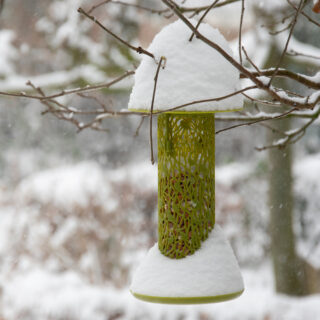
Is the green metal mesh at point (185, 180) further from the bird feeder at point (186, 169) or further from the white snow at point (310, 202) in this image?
the white snow at point (310, 202)

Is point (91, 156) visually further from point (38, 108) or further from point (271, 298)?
point (271, 298)

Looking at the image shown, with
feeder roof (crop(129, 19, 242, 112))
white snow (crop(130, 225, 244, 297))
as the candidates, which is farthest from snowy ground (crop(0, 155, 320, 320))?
feeder roof (crop(129, 19, 242, 112))

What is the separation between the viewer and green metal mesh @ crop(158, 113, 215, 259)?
72.6 inches

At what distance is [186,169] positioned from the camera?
185 centimetres

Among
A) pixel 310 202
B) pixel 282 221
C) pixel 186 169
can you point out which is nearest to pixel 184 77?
pixel 186 169

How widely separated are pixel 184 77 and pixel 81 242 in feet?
14.7

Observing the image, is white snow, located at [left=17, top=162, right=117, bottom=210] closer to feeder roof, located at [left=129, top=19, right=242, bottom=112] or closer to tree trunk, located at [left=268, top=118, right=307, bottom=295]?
tree trunk, located at [left=268, top=118, right=307, bottom=295]

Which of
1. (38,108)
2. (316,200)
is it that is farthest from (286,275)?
(38,108)

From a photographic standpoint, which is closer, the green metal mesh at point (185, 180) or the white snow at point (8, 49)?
the green metal mesh at point (185, 180)

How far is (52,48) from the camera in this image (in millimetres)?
6766

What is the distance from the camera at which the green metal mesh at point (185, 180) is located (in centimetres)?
184

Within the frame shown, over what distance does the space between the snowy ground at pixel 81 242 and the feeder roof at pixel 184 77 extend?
156 inches

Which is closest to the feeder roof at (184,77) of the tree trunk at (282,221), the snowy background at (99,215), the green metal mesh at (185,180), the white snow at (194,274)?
the green metal mesh at (185,180)

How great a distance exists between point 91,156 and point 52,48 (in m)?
2.45
